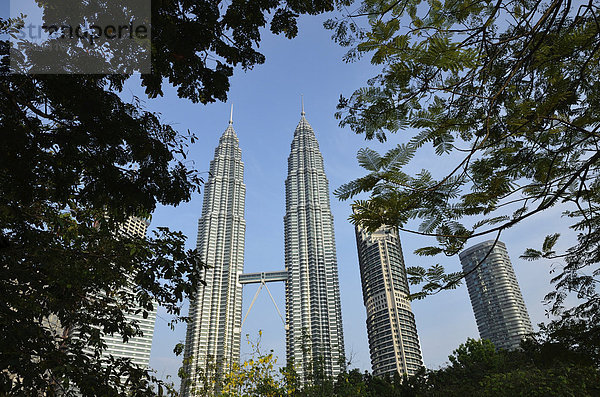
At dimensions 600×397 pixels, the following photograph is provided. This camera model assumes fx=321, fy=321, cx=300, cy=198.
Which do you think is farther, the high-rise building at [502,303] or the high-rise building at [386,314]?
the high-rise building at [502,303]

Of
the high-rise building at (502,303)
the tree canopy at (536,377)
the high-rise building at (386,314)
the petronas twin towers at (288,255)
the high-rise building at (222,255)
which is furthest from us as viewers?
the high-rise building at (502,303)

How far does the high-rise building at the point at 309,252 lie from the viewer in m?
60.7

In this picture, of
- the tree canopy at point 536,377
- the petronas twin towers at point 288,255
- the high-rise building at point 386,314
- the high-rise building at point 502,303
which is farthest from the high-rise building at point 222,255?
the high-rise building at point 502,303

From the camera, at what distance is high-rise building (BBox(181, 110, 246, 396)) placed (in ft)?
196

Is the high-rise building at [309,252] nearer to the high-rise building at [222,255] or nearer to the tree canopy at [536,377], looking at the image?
the high-rise building at [222,255]

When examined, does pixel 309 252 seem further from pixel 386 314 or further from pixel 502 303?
pixel 502 303

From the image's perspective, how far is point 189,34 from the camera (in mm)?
3359

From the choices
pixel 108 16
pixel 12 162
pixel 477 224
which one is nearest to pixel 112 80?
pixel 108 16

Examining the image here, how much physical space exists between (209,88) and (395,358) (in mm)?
63751

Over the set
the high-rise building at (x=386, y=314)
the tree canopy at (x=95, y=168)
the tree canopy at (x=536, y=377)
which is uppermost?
the high-rise building at (x=386, y=314)

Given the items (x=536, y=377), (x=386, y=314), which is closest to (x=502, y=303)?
(x=386, y=314)

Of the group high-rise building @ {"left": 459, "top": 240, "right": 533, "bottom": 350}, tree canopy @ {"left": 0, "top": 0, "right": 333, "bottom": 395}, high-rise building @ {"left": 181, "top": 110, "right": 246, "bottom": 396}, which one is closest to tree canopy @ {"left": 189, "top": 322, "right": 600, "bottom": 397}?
tree canopy @ {"left": 0, "top": 0, "right": 333, "bottom": 395}

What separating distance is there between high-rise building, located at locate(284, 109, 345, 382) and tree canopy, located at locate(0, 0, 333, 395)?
2182 inches

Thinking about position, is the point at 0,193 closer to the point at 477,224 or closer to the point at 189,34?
the point at 189,34
